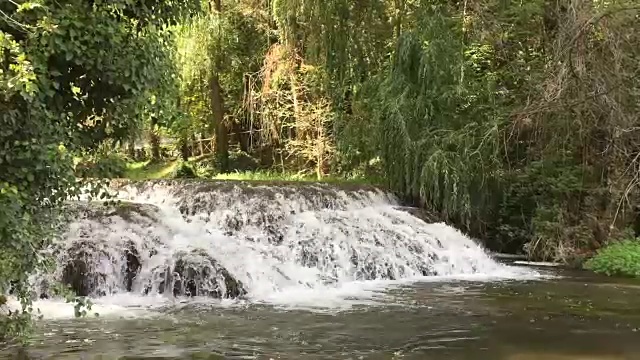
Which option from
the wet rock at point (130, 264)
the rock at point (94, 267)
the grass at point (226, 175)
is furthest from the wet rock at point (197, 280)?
the grass at point (226, 175)

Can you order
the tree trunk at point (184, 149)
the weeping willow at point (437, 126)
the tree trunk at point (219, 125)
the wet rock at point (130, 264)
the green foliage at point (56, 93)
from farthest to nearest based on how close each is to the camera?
the tree trunk at point (184, 149) < the tree trunk at point (219, 125) < the weeping willow at point (437, 126) < the wet rock at point (130, 264) < the green foliage at point (56, 93)

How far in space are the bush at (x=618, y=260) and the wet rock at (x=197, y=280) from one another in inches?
256

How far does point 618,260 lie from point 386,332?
671 cm

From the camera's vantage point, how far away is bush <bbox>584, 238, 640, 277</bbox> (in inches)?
467

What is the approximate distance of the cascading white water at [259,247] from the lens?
955 centimetres

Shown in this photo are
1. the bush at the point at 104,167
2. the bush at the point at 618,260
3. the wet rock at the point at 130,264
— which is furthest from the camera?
the bush at the point at 618,260

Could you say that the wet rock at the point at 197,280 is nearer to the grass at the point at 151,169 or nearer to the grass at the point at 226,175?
the grass at the point at 226,175

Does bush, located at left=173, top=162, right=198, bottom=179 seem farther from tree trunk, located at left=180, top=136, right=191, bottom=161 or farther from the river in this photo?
the river

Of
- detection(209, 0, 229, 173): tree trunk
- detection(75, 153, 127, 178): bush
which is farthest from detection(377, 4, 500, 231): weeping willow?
detection(75, 153, 127, 178): bush

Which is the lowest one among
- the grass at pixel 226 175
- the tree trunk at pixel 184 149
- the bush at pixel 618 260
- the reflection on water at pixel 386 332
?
the reflection on water at pixel 386 332

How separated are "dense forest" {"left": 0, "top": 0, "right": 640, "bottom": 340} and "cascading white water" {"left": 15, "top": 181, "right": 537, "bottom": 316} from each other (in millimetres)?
1339

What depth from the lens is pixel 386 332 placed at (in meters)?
7.22

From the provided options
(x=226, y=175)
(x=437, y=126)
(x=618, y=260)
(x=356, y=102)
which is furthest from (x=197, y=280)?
(x=226, y=175)

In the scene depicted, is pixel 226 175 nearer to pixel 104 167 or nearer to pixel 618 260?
pixel 618 260
